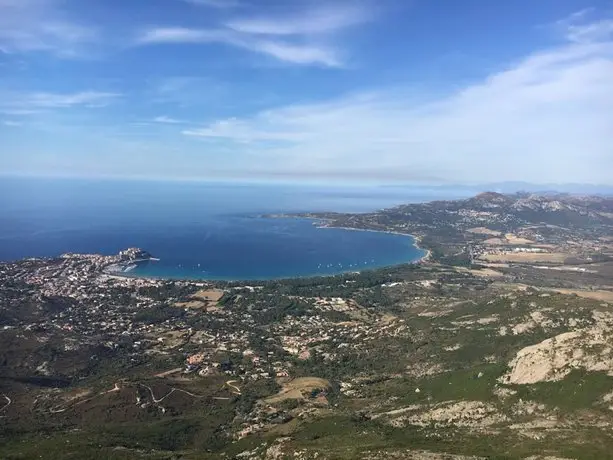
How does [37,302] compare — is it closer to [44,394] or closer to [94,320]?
[94,320]

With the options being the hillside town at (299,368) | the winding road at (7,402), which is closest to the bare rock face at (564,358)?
the hillside town at (299,368)

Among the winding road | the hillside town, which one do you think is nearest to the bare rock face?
the hillside town

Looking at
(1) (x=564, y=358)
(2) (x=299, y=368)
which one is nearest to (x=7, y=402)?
(2) (x=299, y=368)

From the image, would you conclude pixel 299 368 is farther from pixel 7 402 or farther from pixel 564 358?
pixel 7 402

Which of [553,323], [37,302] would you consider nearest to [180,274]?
[37,302]

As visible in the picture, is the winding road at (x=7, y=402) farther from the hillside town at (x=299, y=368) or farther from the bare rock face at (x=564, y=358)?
the bare rock face at (x=564, y=358)

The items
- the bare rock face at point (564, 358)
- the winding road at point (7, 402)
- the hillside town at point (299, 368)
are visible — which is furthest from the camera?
the winding road at point (7, 402)

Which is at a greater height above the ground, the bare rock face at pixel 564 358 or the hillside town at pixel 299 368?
the bare rock face at pixel 564 358

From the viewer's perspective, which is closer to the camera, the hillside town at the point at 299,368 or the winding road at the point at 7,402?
the hillside town at the point at 299,368

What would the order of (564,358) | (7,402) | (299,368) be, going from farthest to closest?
(299,368) < (7,402) < (564,358)
